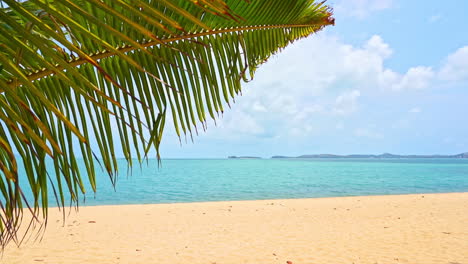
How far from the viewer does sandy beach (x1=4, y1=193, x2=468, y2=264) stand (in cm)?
643

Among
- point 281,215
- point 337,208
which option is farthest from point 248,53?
point 337,208

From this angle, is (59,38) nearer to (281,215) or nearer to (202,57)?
(202,57)

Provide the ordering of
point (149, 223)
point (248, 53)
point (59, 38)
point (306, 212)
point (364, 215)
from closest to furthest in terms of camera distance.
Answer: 1. point (59, 38)
2. point (248, 53)
3. point (149, 223)
4. point (364, 215)
5. point (306, 212)

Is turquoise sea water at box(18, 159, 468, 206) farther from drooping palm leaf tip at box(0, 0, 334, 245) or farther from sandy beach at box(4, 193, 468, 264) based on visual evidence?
sandy beach at box(4, 193, 468, 264)

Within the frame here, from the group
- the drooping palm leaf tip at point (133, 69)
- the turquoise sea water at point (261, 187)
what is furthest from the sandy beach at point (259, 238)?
the drooping palm leaf tip at point (133, 69)

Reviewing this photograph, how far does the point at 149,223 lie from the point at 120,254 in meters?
3.27

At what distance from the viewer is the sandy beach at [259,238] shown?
643cm

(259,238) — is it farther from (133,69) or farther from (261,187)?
(261,187)

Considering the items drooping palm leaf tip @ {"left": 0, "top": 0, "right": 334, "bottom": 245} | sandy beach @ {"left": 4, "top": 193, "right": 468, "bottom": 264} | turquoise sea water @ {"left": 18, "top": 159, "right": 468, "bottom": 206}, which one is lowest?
turquoise sea water @ {"left": 18, "top": 159, "right": 468, "bottom": 206}

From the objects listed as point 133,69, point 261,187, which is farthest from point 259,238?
point 261,187

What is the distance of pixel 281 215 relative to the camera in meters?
11.2

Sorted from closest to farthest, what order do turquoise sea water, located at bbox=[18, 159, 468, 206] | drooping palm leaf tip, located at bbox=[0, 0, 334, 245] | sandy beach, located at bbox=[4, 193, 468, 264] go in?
drooping palm leaf tip, located at bbox=[0, 0, 334, 245], sandy beach, located at bbox=[4, 193, 468, 264], turquoise sea water, located at bbox=[18, 159, 468, 206]

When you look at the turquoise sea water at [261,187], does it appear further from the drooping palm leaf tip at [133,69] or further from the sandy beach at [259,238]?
the sandy beach at [259,238]

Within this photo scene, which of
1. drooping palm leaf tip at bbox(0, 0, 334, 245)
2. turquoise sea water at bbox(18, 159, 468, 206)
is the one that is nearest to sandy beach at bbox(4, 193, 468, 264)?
turquoise sea water at bbox(18, 159, 468, 206)
